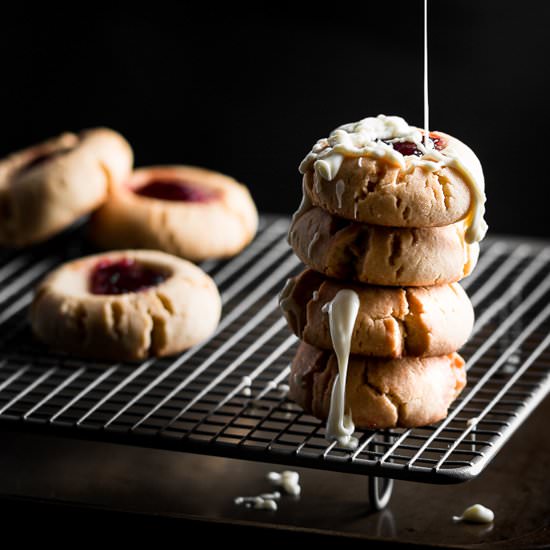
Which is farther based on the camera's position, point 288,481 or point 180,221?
point 180,221

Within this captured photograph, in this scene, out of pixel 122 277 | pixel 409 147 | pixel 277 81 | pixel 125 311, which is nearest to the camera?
pixel 409 147

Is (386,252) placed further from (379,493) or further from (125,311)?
(125,311)

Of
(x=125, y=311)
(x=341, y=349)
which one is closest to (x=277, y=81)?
(x=125, y=311)

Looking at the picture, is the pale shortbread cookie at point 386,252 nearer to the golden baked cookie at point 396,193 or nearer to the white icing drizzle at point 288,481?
the golden baked cookie at point 396,193

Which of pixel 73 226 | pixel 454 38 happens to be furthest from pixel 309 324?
pixel 454 38

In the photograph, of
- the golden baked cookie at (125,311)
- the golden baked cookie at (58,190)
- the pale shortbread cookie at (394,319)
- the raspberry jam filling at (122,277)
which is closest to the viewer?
the pale shortbread cookie at (394,319)

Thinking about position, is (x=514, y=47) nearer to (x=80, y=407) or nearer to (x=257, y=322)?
(x=257, y=322)

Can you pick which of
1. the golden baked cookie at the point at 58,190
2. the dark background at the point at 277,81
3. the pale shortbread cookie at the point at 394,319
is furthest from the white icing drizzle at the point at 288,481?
the dark background at the point at 277,81
